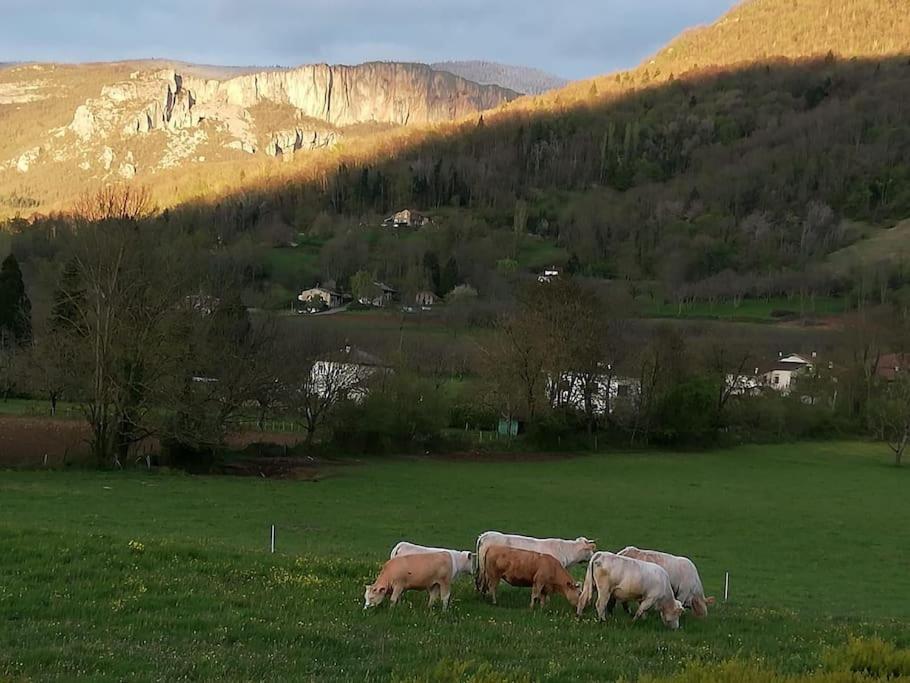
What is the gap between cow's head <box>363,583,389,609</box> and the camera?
12117 mm

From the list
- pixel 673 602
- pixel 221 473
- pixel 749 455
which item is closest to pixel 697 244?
pixel 749 455

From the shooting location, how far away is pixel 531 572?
1347cm

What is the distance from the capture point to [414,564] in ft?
41.0

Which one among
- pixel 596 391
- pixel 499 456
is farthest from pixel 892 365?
pixel 499 456

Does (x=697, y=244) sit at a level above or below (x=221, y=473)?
above

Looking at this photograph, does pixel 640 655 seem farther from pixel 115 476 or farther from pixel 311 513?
pixel 115 476

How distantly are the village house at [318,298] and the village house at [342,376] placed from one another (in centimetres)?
7118

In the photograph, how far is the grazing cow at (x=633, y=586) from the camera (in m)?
12.7

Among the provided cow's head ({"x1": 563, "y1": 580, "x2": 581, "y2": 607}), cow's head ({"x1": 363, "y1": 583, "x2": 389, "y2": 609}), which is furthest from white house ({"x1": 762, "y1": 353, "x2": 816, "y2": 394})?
cow's head ({"x1": 363, "y1": 583, "x2": 389, "y2": 609})

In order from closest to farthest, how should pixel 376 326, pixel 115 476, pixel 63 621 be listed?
1. pixel 63 621
2. pixel 115 476
3. pixel 376 326

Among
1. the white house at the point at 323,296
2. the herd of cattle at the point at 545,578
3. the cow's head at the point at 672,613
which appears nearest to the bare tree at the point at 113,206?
the herd of cattle at the point at 545,578

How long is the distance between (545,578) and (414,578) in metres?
2.22

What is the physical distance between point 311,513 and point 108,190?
77.0 ft

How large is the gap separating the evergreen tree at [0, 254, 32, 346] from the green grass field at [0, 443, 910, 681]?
129 feet
